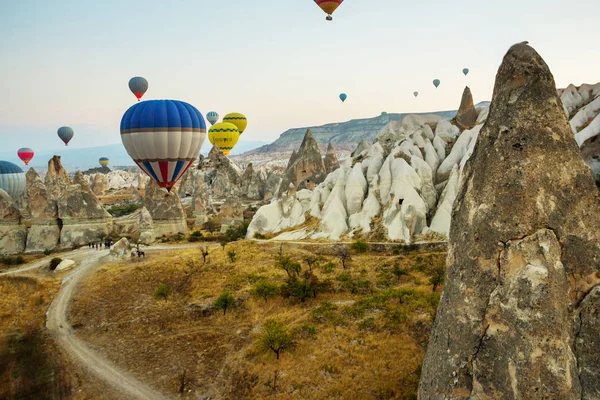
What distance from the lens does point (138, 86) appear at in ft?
212

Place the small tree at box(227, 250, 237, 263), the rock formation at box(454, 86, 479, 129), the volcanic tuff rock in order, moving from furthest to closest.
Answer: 1. the rock formation at box(454, 86, 479, 129)
2. the small tree at box(227, 250, 237, 263)
3. the volcanic tuff rock

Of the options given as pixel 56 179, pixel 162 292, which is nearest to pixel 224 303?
pixel 162 292

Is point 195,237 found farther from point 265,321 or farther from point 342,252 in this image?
point 265,321

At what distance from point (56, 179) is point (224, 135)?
43.1 m

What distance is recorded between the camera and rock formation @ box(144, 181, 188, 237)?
45062 mm

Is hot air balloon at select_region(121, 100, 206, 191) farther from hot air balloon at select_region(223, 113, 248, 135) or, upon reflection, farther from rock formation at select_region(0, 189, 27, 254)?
hot air balloon at select_region(223, 113, 248, 135)

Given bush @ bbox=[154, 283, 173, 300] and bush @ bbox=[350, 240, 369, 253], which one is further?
bush @ bbox=[350, 240, 369, 253]

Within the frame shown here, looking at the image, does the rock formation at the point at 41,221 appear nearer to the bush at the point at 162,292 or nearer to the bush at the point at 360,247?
the bush at the point at 162,292

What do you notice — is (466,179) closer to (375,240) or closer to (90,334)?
(90,334)

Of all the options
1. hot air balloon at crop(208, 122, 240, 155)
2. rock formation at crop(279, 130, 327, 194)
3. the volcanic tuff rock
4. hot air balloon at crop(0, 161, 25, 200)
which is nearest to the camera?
the volcanic tuff rock

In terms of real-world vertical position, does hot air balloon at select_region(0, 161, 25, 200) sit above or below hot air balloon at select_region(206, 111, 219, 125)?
below

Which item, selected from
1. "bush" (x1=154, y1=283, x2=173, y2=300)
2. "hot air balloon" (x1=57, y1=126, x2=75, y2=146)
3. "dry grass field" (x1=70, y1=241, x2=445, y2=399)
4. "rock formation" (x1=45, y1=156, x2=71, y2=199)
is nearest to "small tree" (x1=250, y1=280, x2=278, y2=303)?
"dry grass field" (x1=70, y1=241, x2=445, y2=399)

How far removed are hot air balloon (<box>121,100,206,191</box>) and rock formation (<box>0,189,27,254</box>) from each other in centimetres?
2064

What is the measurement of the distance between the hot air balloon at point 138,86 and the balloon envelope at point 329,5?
133ft
